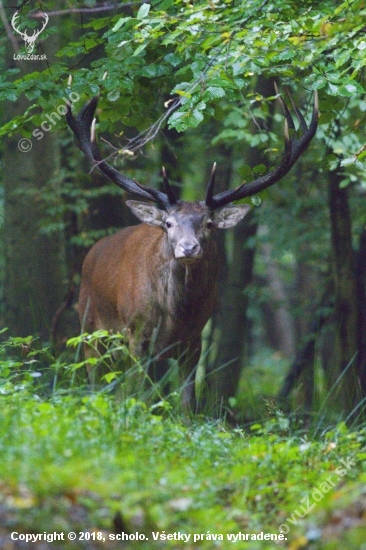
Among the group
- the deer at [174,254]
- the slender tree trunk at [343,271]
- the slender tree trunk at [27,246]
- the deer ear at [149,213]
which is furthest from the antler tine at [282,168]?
the slender tree trunk at [27,246]

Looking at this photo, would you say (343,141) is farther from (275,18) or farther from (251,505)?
(251,505)

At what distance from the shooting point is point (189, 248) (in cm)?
770

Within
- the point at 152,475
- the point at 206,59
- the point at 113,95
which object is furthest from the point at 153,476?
the point at 113,95

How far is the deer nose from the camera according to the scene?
768cm

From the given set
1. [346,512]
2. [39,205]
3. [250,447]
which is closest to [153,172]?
[39,205]

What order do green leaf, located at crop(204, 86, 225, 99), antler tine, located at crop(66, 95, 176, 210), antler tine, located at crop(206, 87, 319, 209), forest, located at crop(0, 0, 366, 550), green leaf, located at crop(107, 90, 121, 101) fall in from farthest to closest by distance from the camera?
antler tine, located at crop(66, 95, 176, 210) → antler tine, located at crop(206, 87, 319, 209) → green leaf, located at crop(107, 90, 121, 101) → green leaf, located at crop(204, 86, 225, 99) → forest, located at crop(0, 0, 366, 550)

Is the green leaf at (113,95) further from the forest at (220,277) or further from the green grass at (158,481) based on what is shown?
the green grass at (158,481)

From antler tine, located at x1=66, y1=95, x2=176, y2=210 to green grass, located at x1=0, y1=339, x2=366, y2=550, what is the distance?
3104mm

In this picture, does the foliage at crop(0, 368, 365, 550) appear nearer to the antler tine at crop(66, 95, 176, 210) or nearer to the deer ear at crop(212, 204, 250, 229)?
the deer ear at crop(212, 204, 250, 229)

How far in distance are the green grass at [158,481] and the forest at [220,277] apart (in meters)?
0.01

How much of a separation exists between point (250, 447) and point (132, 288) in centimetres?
369

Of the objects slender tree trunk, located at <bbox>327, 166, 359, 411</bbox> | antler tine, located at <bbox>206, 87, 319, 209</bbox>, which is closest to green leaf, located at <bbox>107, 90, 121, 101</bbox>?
antler tine, located at <bbox>206, 87, 319, 209</bbox>

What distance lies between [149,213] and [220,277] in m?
5.03

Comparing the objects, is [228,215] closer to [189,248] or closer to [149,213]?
[149,213]
